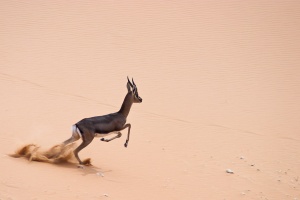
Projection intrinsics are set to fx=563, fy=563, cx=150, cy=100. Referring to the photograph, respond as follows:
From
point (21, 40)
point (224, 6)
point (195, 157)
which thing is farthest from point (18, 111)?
point (224, 6)

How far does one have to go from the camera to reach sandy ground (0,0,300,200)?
11.1 metres

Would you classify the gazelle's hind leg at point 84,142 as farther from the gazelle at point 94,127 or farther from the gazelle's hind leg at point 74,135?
the gazelle's hind leg at point 74,135

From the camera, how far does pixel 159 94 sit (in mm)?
17516

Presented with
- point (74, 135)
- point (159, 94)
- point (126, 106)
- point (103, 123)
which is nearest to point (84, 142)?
point (74, 135)

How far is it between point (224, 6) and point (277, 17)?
7.80 feet

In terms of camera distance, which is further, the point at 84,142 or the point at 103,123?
the point at 103,123

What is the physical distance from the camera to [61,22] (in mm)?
22641

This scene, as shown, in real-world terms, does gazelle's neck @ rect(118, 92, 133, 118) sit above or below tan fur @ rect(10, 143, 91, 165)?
above

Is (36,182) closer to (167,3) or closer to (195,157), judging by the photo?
(195,157)

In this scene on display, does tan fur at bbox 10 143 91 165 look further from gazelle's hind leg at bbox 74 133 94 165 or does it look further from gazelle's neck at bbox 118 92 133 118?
gazelle's neck at bbox 118 92 133 118

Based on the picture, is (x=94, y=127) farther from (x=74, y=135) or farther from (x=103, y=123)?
(x=74, y=135)

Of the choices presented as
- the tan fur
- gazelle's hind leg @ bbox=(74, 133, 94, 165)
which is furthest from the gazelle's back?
the tan fur

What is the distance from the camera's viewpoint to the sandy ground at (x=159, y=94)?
436 inches

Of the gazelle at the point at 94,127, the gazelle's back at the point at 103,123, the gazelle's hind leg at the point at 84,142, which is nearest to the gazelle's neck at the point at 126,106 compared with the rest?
the gazelle at the point at 94,127
